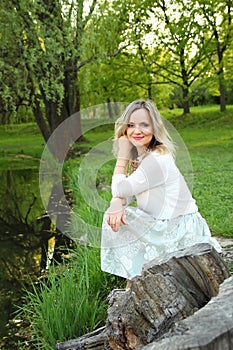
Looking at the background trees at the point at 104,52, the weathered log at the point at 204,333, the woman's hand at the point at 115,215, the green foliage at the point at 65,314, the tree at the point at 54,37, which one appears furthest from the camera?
the background trees at the point at 104,52

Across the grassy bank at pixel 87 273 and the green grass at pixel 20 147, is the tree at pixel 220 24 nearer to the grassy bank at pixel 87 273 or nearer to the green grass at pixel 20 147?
the grassy bank at pixel 87 273

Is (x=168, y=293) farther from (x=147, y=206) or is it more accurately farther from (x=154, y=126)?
(x=154, y=126)

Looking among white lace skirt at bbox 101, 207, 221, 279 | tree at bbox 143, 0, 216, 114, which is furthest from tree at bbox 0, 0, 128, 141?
white lace skirt at bbox 101, 207, 221, 279

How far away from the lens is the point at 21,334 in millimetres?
4262

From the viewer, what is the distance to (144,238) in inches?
140

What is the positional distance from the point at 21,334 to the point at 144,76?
18.0 metres

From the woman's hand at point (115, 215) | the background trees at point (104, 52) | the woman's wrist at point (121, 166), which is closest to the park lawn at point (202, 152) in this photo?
the background trees at point (104, 52)

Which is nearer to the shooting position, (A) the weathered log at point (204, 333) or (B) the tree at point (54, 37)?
(A) the weathered log at point (204, 333)

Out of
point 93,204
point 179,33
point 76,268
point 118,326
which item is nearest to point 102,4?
point 179,33

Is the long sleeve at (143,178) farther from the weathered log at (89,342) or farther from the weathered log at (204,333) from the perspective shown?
the weathered log at (204,333)

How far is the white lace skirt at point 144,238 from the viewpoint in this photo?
3533 mm

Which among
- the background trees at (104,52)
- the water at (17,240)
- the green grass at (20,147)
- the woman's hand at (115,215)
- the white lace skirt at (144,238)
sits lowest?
the water at (17,240)

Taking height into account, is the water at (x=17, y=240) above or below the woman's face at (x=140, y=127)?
below

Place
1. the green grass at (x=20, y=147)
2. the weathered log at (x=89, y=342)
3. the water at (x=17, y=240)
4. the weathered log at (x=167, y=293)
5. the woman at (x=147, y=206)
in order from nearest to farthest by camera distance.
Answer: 1. the weathered log at (x=167, y=293)
2. the weathered log at (x=89, y=342)
3. the woman at (x=147, y=206)
4. the water at (x=17, y=240)
5. the green grass at (x=20, y=147)
